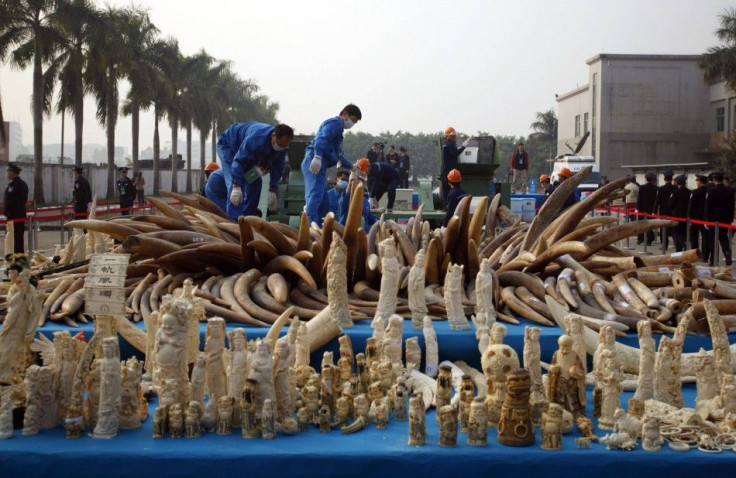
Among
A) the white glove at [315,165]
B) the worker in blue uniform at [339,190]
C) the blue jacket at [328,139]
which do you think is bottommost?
the worker in blue uniform at [339,190]

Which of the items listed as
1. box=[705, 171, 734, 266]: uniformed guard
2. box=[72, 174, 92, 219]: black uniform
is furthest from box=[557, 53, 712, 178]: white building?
box=[72, 174, 92, 219]: black uniform

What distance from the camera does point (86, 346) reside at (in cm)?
372

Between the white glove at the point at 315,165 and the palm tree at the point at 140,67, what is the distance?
30.2 meters

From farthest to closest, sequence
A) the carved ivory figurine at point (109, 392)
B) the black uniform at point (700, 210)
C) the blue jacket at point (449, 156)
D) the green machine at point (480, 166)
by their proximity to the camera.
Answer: the green machine at point (480, 166) → the blue jacket at point (449, 156) → the black uniform at point (700, 210) → the carved ivory figurine at point (109, 392)

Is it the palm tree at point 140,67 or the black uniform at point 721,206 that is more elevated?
the palm tree at point 140,67

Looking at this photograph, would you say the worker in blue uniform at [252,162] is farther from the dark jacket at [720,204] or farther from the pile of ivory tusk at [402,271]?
the dark jacket at [720,204]

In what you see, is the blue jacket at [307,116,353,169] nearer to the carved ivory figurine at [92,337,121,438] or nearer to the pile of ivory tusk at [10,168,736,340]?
the pile of ivory tusk at [10,168,736,340]

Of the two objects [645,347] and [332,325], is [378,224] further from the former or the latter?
[645,347]

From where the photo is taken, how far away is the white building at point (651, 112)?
44.1 metres

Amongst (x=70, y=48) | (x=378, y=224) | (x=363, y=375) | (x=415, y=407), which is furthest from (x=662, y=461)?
(x=70, y=48)

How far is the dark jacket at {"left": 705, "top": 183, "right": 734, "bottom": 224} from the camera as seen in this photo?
12000 millimetres

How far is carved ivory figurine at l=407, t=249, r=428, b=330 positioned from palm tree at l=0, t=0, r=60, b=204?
26538 mm

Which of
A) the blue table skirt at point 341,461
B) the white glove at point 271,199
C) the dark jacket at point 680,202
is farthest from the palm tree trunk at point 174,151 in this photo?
the blue table skirt at point 341,461

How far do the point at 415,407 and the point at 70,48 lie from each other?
3133 centimetres
